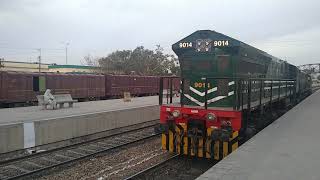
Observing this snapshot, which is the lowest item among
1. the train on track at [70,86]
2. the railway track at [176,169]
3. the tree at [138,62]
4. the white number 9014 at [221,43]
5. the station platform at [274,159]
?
the railway track at [176,169]

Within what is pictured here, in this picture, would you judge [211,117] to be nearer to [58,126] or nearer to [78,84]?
[58,126]

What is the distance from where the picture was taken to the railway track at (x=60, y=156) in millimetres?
8719

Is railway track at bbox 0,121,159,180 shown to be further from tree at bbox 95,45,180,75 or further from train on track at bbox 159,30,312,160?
tree at bbox 95,45,180,75

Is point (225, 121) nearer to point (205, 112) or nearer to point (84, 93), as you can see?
point (205, 112)

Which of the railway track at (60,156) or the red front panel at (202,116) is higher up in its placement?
the red front panel at (202,116)

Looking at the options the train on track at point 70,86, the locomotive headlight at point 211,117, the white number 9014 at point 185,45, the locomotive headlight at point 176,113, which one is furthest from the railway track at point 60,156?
the train on track at point 70,86

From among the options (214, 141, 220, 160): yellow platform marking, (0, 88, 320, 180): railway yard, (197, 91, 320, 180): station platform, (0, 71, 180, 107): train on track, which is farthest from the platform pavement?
(197, 91, 320, 180): station platform

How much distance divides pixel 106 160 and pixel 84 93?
2225 cm

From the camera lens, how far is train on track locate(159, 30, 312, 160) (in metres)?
8.84

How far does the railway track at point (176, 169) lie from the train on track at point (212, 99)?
33 centimetres

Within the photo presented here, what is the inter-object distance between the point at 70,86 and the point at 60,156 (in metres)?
20.3

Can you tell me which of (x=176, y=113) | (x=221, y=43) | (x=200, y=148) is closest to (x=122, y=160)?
(x=176, y=113)

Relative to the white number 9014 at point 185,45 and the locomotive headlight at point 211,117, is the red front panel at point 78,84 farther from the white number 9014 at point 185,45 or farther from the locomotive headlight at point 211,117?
→ the locomotive headlight at point 211,117

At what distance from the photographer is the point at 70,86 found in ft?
98.2
